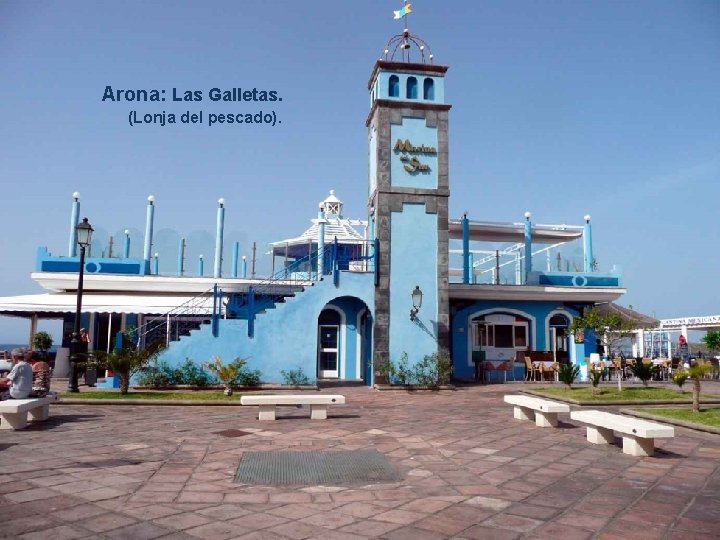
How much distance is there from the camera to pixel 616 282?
2198 centimetres

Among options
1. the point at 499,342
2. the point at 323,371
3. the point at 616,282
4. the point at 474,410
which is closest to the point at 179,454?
the point at 474,410

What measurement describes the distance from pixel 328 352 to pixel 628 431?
13.2 m

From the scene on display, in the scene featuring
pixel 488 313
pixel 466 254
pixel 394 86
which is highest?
pixel 394 86

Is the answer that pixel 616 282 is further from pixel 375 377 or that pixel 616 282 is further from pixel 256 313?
pixel 256 313

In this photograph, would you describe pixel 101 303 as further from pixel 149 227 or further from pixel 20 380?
pixel 20 380

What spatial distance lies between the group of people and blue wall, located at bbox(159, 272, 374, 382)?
5221mm

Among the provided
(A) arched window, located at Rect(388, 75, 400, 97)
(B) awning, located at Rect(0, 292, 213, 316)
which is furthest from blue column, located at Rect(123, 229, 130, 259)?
(A) arched window, located at Rect(388, 75, 400, 97)

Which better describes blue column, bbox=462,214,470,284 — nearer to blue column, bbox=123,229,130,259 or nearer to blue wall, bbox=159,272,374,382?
blue wall, bbox=159,272,374,382

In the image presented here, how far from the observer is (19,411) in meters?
8.64

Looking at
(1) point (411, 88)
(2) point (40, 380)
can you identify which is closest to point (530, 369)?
(1) point (411, 88)

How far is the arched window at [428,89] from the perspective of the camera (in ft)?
58.0

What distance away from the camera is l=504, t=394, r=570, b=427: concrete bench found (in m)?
9.51

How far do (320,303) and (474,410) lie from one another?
19.8 ft

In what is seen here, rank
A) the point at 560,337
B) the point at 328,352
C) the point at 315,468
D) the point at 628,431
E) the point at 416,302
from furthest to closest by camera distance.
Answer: the point at 560,337, the point at 328,352, the point at 416,302, the point at 628,431, the point at 315,468
